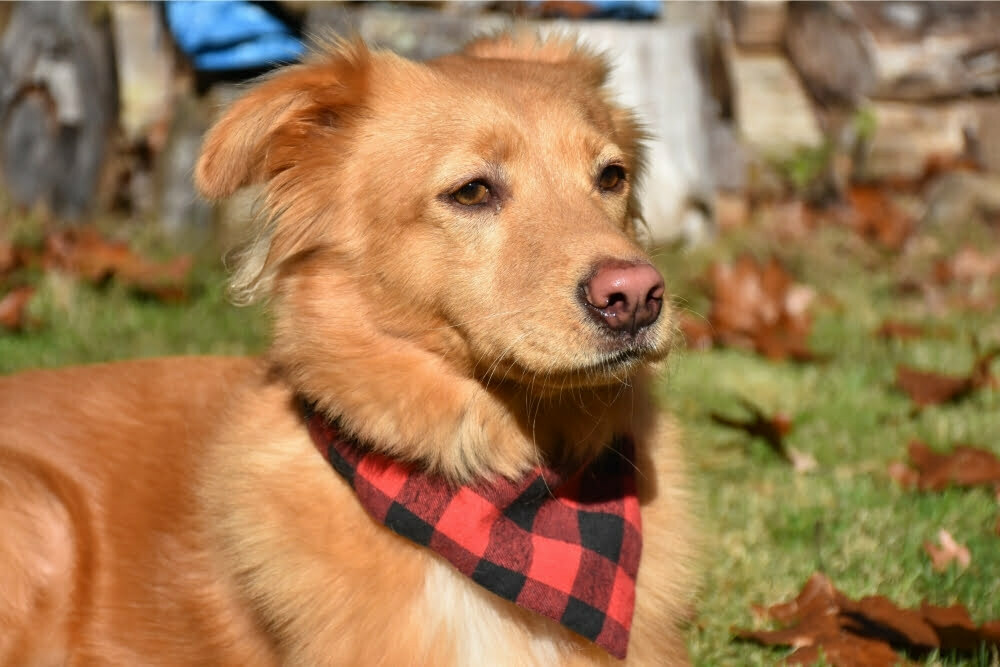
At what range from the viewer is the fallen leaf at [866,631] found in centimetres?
275

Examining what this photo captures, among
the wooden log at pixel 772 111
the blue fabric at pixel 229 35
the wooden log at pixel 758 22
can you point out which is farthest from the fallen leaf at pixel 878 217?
the blue fabric at pixel 229 35

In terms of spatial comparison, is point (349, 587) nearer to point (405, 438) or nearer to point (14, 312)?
point (405, 438)

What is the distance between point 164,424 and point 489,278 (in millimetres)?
1243

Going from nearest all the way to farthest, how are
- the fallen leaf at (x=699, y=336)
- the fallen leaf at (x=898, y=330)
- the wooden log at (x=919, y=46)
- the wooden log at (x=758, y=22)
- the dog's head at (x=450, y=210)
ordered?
the dog's head at (x=450, y=210) → the fallen leaf at (x=898, y=330) → the fallen leaf at (x=699, y=336) → the wooden log at (x=919, y=46) → the wooden log at (x=758, y=22)

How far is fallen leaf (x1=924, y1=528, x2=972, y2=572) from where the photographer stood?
129 inches

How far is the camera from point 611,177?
2.91 m

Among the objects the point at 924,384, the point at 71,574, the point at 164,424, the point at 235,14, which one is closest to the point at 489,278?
the point at 164,424

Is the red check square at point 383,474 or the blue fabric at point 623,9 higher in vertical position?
the blue fabric at point 623,9

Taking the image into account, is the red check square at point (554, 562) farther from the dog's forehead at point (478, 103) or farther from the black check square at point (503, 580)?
the dog's forehead at point (478, 103)

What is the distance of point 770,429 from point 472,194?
7.02ft

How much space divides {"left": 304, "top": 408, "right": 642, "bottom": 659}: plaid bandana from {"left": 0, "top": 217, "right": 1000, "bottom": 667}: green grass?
0.51 meters

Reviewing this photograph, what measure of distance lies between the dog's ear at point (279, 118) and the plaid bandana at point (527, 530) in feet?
2.15

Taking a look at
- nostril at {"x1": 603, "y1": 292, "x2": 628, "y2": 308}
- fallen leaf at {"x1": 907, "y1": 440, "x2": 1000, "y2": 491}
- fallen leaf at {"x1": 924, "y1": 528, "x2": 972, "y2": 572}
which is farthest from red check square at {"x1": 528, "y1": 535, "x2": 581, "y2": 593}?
fallen leaf at {"x1": 907, "y1": 440, "x2": 1000, "y2": 491}

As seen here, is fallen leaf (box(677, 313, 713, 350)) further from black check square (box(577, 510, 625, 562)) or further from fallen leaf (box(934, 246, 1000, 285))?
black check square (box(577, 510, 625, 562))
